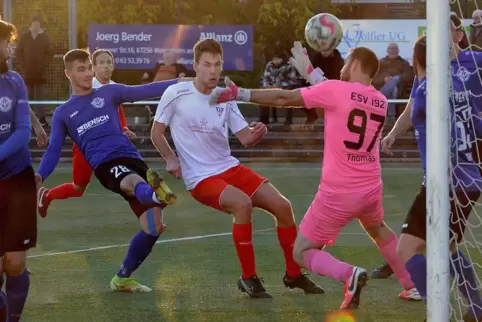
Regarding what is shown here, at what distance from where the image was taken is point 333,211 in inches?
289

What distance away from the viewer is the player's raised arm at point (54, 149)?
8.88 metres

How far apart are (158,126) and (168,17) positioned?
20170mm

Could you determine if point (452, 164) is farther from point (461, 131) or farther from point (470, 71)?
point (470, 71)

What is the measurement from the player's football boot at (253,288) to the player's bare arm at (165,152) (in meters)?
0.92

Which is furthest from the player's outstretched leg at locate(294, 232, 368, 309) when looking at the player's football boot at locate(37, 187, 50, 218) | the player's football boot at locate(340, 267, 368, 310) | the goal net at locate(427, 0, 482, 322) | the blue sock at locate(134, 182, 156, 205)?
the player's football boot at locate(37, 187, 50, 218)

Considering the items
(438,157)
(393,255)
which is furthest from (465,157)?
(438,157)

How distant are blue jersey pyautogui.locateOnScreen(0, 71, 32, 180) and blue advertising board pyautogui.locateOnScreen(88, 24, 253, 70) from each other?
689 inches

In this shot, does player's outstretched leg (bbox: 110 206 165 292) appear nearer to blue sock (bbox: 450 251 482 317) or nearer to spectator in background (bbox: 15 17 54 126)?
blue sock (bbox: 450 251 482 317)

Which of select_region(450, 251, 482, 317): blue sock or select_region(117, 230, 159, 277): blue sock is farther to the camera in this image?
select_region(117, 230, 159, 277): blue sock

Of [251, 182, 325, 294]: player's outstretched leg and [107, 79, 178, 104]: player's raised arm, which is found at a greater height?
[107, 79, 178, 104]: player's raised arm

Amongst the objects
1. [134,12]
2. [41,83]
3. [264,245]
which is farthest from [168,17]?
[264,245]

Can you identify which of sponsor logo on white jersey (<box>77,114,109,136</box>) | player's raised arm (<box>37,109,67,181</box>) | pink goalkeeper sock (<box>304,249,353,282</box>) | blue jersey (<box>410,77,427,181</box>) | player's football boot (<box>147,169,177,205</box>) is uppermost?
blue jersey (<box>410,77,427,181</box>)

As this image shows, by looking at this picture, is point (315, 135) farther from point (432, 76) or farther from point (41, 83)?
point (432, 76)

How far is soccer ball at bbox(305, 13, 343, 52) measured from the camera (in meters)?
8.91
